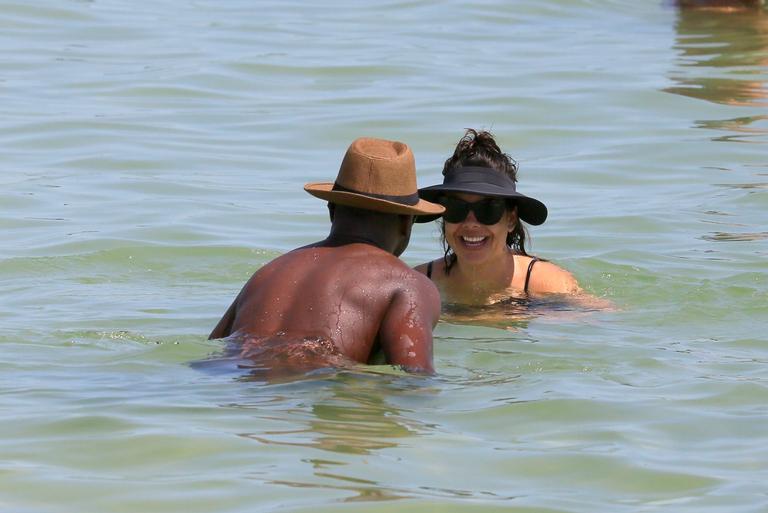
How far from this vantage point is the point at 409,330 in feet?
19.0

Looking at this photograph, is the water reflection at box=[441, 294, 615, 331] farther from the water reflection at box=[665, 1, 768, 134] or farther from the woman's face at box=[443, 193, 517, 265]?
the water reflection at box=[665, 1, 768, 134]

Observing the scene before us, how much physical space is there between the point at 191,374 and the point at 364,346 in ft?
2.46

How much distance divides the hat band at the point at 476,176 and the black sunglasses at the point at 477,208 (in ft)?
0.28

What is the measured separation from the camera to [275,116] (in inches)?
542

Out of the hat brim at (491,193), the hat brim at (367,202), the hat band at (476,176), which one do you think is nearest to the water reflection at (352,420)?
the hat brim at (367,202)

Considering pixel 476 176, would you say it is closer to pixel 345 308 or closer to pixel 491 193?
pixel 491 193

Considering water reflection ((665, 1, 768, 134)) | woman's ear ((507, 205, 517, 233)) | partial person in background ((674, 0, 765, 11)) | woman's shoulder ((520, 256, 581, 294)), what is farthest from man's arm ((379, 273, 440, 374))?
partial person in background ((674, 0, 765, 11))

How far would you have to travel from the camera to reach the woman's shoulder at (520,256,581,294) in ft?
26.8

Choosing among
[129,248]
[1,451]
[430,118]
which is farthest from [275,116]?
[1,451]

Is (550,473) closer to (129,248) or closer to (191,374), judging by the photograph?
(191,374)

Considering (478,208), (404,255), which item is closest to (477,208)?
(478,208)

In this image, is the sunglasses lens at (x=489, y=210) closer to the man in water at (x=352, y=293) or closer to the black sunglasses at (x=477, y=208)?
the black sunglasses at (x=477, y=208)

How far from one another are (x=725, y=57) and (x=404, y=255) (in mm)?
7455

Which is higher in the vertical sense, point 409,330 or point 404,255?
point 409,330
